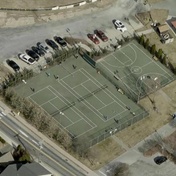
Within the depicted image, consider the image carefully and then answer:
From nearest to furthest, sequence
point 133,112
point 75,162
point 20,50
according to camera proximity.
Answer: point 75,162
point 133,112
point 20,50

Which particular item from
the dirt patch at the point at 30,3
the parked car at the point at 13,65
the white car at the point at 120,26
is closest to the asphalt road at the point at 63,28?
the white car at the point at 120,26

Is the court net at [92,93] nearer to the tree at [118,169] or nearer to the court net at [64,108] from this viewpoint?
the court net at [64,108]

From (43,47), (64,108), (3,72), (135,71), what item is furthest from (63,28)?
(64,108)

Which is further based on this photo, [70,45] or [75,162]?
[70,45]

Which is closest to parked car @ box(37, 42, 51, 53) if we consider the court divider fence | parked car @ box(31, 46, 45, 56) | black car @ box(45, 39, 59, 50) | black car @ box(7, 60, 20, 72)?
parked car @ box(31, 46, 45, 56)

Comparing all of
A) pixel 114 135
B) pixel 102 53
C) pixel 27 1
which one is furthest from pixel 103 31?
pixel 114 135

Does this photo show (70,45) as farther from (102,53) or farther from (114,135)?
(114,135)

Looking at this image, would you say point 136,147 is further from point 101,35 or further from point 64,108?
point 101,35
